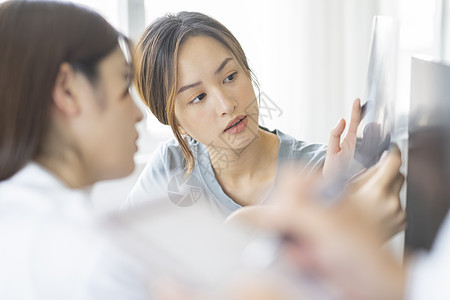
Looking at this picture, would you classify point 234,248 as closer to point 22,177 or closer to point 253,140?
point 22,177

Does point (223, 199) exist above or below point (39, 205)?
below

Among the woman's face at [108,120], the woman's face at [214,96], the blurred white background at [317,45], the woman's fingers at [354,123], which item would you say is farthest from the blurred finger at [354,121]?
the blurred white background at [317,45]

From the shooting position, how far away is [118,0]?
1.26 m

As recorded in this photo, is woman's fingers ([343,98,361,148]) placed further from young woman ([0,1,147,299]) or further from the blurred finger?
young woman ([0,1,147,299])

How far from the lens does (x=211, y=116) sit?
2.41ft

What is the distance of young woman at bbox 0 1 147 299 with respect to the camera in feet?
1.26

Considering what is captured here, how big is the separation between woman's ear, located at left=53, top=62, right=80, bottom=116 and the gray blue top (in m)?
0.32

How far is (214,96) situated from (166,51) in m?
0.08

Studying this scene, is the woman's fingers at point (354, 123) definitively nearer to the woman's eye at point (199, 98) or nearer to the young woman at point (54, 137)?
the woman's eye at point (199, 98)

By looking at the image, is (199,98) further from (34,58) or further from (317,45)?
(317,45)

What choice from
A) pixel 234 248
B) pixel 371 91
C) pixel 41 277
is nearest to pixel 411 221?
pixel 371 91

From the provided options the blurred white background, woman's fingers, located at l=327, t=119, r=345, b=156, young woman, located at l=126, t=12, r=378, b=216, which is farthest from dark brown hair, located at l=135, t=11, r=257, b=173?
the blurred white background

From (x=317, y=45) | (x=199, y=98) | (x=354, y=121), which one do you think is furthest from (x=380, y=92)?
(x=317, y=45)

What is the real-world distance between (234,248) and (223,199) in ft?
1.24
